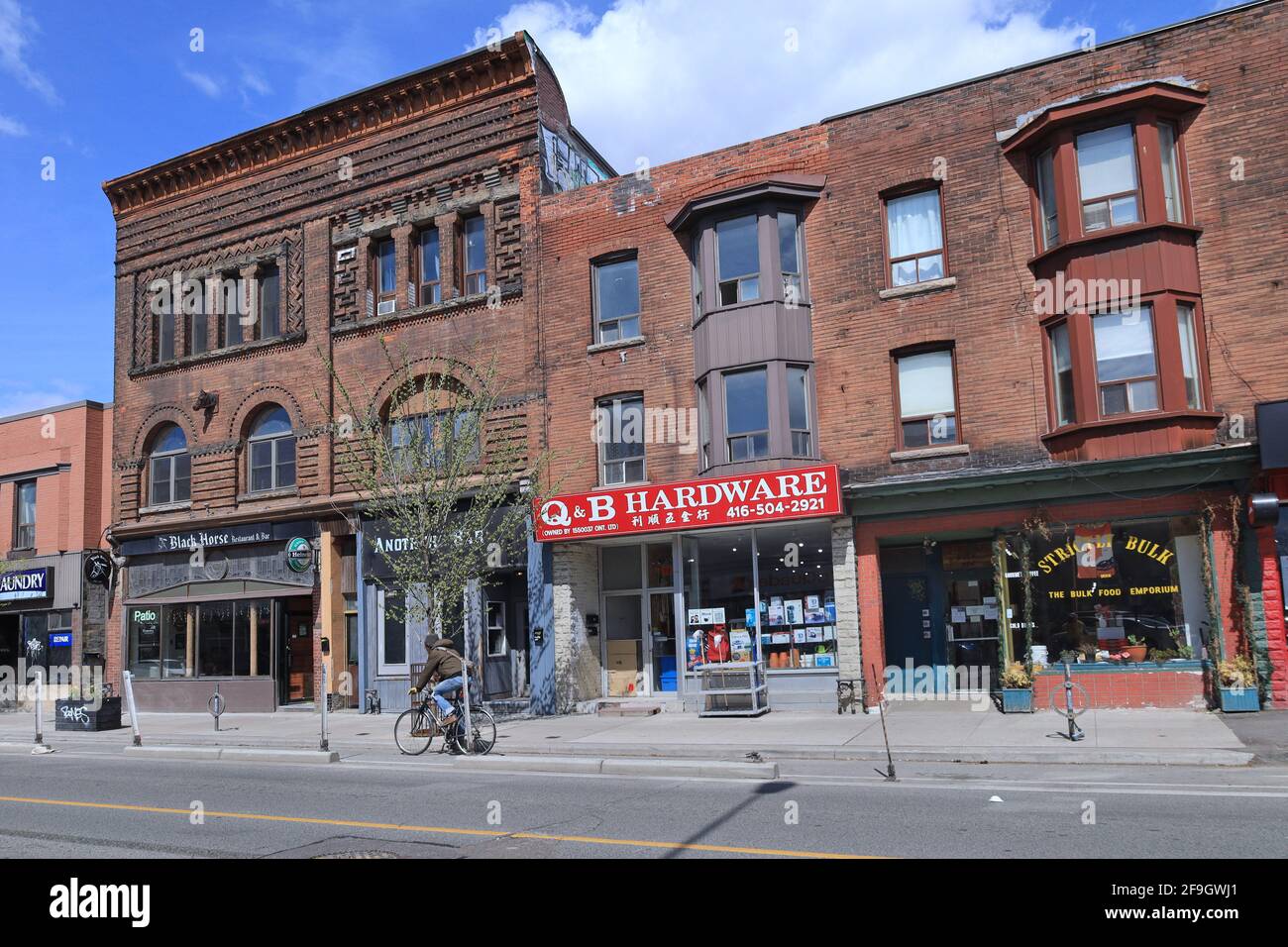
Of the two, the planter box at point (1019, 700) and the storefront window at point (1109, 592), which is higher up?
the storefront window at point (1109, 592)

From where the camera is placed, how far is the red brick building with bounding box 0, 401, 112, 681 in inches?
1122

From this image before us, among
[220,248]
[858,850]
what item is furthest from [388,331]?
[858,850]

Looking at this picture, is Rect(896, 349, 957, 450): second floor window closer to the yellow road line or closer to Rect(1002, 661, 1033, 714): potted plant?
Rect(1002, 661, 1033, 714): potted plant

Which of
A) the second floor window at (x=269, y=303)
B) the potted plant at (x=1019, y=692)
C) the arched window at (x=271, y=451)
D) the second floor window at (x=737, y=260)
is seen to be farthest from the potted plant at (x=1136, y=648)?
the second floor window at (x=269, y=303)

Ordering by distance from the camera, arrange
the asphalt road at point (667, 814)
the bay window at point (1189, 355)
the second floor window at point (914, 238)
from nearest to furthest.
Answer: the asphalt road at point (667, 814)
the bay window at point (1189, 355)
the second floor window at point (914, 238)

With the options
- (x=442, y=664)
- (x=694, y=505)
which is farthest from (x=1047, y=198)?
(x=442, y=664)

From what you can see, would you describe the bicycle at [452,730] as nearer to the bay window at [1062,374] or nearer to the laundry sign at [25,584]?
the bay window at [1062,374]

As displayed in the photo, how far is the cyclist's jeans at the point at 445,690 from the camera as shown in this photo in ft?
51.8

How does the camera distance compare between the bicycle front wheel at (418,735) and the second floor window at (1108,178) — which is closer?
the bicycle front wheel at (418,735)

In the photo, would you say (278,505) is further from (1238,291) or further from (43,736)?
(1238,291)

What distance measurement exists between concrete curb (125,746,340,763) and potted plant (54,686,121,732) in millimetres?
4484

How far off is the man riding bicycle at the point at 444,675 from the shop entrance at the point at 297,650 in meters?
11.0

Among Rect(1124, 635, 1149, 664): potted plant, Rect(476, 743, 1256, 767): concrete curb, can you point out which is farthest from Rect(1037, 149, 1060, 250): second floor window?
Rect(476, 743, 1256, 767): concrete curb
